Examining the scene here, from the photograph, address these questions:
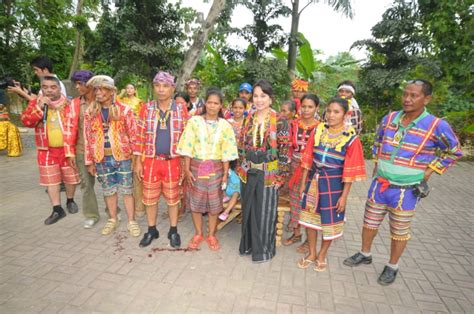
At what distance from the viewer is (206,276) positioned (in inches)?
124

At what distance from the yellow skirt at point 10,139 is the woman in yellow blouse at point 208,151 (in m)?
7.39

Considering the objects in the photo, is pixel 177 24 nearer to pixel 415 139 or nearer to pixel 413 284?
pixel 415 139

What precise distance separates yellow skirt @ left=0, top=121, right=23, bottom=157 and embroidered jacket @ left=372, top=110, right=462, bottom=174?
9379mm

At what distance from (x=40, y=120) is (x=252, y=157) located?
2.93 m

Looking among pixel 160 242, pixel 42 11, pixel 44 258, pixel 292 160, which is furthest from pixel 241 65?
pixel 42 11

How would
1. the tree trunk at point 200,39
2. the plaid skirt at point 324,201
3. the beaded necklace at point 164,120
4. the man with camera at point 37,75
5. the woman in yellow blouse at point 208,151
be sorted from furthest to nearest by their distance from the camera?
the tree trunk at point 200,39 → the man with camera at point 37,75 → the beaded necklace at point 164,120 → the woman in yellow blouse at point 208,151 → the plaid skirt at point 324,201

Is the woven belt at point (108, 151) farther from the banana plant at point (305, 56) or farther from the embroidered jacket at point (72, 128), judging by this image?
the banana plant at point (305, 56)

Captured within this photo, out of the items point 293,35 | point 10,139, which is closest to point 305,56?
point 293,35

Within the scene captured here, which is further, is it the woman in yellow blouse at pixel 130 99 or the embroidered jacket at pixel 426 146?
the woman in yellow blouse at pixel 130 99

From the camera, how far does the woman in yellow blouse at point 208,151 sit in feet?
11.2

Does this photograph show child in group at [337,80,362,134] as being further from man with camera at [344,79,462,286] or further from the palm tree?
the palm tree

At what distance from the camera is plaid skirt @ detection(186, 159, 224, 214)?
11.3 feet

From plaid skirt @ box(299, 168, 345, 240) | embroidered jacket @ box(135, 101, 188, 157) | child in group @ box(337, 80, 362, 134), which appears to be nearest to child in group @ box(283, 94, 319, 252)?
plaid skirt @ box(299, 168, 345, 240)

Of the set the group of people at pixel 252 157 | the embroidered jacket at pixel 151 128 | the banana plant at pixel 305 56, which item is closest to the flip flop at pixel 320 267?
the group of people at pixel 252 157
